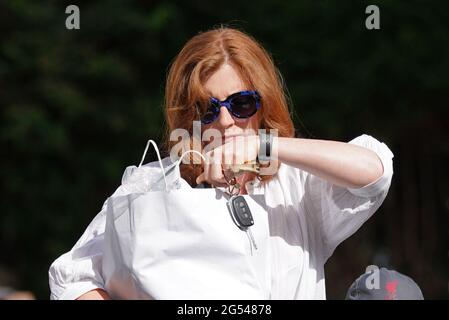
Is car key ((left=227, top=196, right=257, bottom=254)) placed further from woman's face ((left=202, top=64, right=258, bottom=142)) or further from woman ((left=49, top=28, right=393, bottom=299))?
woman's face ((left=202, top=64, right=258, bottom=142))

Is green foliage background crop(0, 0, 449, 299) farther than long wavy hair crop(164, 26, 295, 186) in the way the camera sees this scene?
Yes

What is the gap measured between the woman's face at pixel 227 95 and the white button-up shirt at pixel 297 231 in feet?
0.44

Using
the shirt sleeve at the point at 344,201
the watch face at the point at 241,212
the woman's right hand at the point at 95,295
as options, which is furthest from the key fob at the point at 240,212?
the woman's right hand at the point at 95,295

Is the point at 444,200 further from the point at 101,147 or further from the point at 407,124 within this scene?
the point at 101,147

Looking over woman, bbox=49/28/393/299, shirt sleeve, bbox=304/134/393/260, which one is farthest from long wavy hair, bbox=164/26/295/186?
shirt sleeve, bbox=304/134/393/260

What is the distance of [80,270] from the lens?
69.4 inches

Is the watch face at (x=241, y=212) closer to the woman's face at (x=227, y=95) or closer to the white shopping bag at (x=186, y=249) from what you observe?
the white shopping bag at (x=186, y=249)

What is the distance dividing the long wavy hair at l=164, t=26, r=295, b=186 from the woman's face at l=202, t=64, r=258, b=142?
14 millimetres

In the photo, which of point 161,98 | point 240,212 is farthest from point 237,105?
point 161,98

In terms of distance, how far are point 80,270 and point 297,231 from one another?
0.50 metres

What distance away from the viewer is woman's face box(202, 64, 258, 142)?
187 cm

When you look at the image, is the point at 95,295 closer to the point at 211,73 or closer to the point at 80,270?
the point at 80,270

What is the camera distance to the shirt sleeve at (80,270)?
68.1 inches

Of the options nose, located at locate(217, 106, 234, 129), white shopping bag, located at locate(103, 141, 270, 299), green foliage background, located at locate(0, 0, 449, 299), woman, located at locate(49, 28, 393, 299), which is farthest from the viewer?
green foliage background, located at locate(0, 0, 449, 299)
